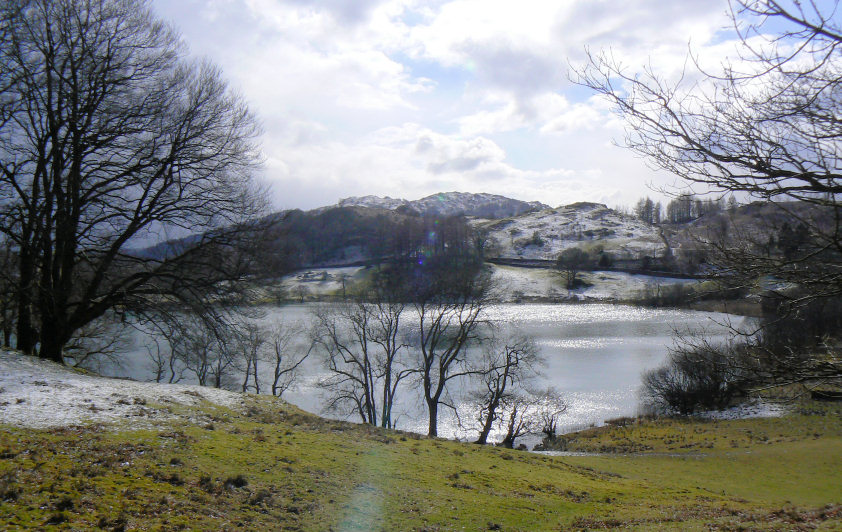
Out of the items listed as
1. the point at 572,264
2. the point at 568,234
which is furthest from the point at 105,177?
the point at 568,234

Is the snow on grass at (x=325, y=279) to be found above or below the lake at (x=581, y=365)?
above

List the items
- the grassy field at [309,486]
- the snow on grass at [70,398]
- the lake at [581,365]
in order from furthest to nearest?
the lake at [581,365], the snow on grass at [70,398], the grassy field at [309,486]

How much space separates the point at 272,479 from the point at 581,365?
1455 inches

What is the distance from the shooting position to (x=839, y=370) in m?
4.71

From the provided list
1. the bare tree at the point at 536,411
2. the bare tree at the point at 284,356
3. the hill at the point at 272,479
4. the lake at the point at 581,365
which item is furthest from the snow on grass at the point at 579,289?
the hill at the point at 272,479

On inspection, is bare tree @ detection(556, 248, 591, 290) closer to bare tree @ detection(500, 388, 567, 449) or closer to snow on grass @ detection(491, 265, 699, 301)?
snow on grass @ detection(491, 265, 699, 301)

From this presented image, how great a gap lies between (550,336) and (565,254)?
2960 inches

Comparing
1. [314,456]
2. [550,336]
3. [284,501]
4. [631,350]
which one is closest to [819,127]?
[284,501]

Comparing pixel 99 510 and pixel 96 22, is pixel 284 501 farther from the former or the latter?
pixel 96 22

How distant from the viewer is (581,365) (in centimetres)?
4094

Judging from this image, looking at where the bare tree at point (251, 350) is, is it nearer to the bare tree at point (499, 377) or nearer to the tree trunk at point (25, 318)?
the tree trunk at point (25, 318)

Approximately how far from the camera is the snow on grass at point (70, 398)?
7.66m

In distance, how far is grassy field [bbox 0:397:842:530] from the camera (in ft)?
17.4

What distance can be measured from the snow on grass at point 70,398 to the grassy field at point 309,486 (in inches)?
21.8
